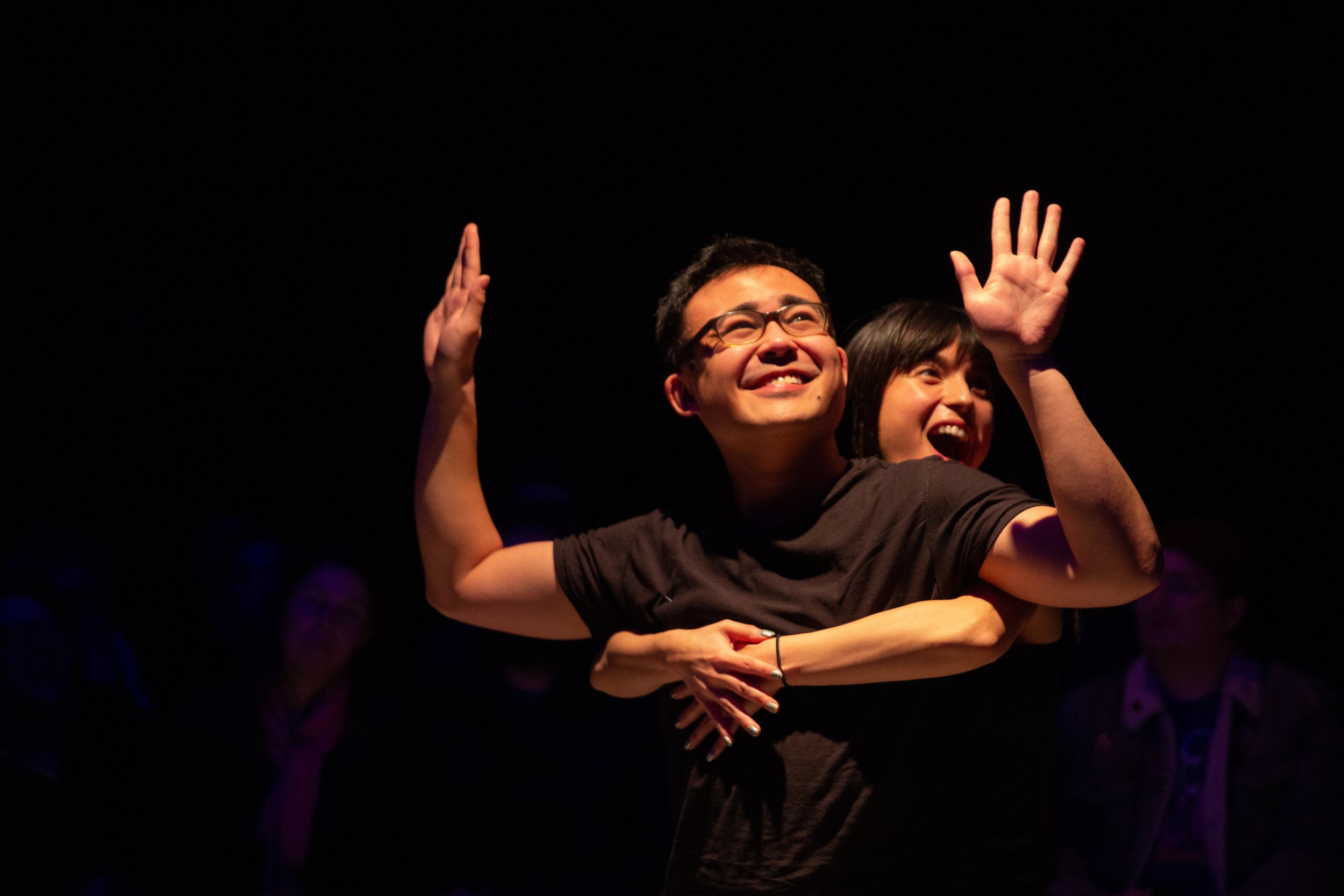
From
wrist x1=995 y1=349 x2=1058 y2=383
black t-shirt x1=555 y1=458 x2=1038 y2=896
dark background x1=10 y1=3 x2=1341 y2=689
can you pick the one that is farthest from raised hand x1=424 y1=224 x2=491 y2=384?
dark background x1=10 y1=3 x2=1341 y2=689

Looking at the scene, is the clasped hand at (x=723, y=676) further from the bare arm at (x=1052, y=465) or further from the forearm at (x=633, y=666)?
the bare arm at (x=1052, y=465)

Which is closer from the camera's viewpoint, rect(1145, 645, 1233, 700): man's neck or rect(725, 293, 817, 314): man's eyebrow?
rect(725, 293, 817, 314): man's eyebrow

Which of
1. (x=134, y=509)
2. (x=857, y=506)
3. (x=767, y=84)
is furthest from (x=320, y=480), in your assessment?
(x=857, y=506)

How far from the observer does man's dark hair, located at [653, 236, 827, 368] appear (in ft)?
6.64

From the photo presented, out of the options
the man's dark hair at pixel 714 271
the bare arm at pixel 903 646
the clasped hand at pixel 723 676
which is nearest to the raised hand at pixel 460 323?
the man's dark hair at pixel 714 271

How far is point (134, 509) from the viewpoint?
4223 millimetres

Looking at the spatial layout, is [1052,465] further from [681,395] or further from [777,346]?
[681,395]

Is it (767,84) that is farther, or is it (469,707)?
(767,84)

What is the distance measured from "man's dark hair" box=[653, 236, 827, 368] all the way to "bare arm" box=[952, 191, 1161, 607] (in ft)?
1.63

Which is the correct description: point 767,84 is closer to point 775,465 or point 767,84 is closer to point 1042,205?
point 1042,205

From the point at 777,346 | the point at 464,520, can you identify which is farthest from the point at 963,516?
the point at 464,520

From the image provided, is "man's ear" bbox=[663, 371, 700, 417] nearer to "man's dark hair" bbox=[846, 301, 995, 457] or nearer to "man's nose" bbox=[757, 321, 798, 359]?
"man's nose" bbox=[757, 321, 798, 359]

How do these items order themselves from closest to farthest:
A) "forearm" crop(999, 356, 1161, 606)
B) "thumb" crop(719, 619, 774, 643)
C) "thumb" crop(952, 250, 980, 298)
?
"forearm" crop(999, 356, 1161, 606)
"thumb" crop(952, 250, 980, 298)
"thumb" crop(719, 619, 774, 643)

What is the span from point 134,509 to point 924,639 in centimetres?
353
